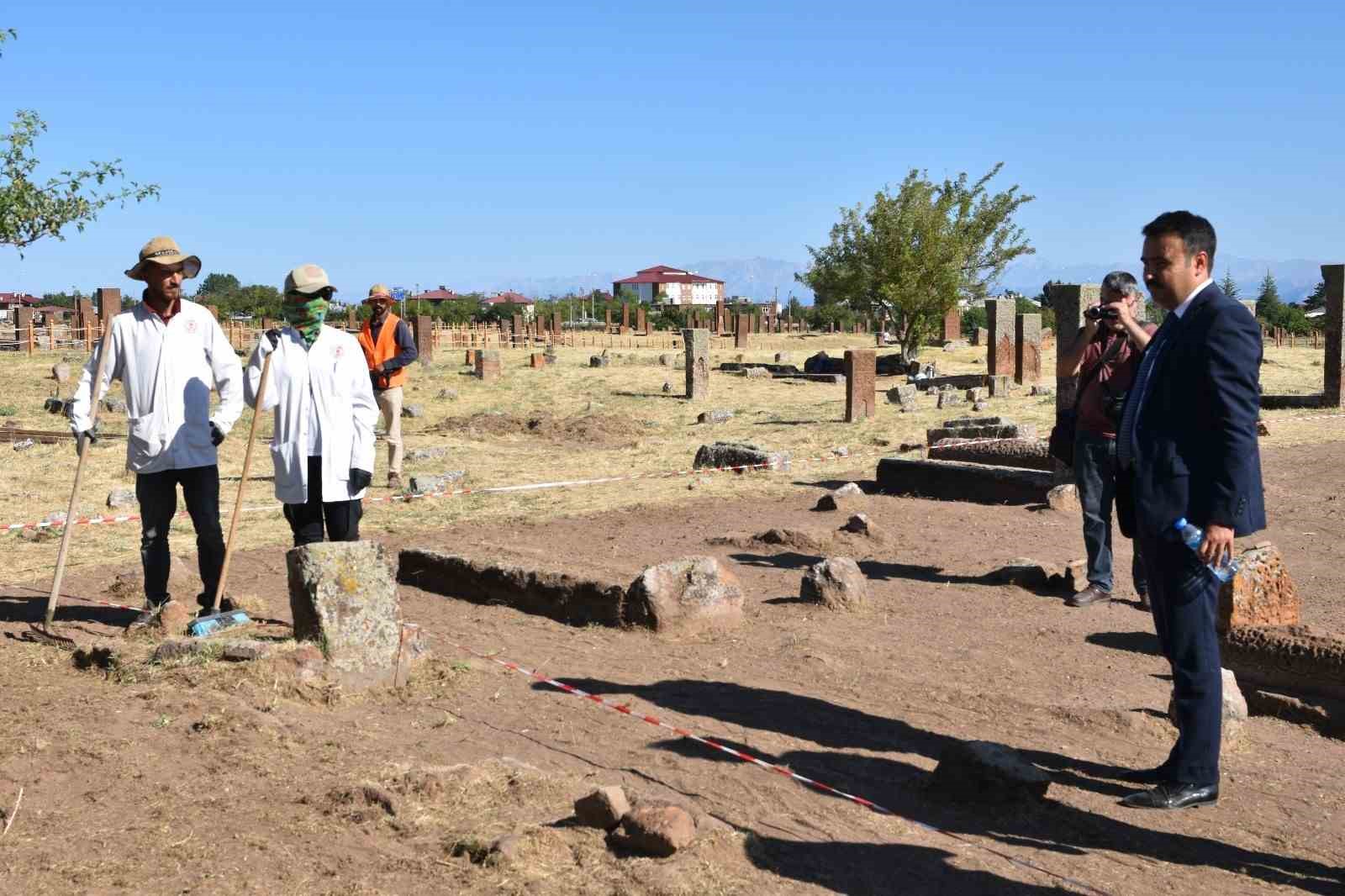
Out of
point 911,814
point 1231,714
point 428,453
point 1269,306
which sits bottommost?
point 911,814

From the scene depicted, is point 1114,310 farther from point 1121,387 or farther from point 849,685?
point 849,685

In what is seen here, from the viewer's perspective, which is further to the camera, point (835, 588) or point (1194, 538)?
point (835, 588)

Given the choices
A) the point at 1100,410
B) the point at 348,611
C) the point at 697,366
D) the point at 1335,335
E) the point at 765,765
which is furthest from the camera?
the point at 697,366

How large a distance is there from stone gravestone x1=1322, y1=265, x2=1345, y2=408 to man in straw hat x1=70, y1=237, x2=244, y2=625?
654 inches

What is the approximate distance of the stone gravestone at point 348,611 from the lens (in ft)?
19.3

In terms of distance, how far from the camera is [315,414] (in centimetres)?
668

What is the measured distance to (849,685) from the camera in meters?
6.15

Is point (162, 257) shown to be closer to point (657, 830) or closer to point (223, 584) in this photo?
point (223, 584)

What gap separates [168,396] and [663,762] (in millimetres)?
3361

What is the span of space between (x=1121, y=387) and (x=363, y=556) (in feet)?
13.8

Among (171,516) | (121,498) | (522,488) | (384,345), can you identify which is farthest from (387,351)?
(171,516)

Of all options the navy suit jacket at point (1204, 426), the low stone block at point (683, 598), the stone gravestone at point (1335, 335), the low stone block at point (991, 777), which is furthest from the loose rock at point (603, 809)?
the stone gravestone at point (1335, 335)

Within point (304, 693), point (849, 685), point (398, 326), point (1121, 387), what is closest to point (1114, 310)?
point (1121, 387)

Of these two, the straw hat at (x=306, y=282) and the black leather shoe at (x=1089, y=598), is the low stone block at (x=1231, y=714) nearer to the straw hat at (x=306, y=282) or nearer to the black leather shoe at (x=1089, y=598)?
the black leather shoe at (x=1089, y=598)
